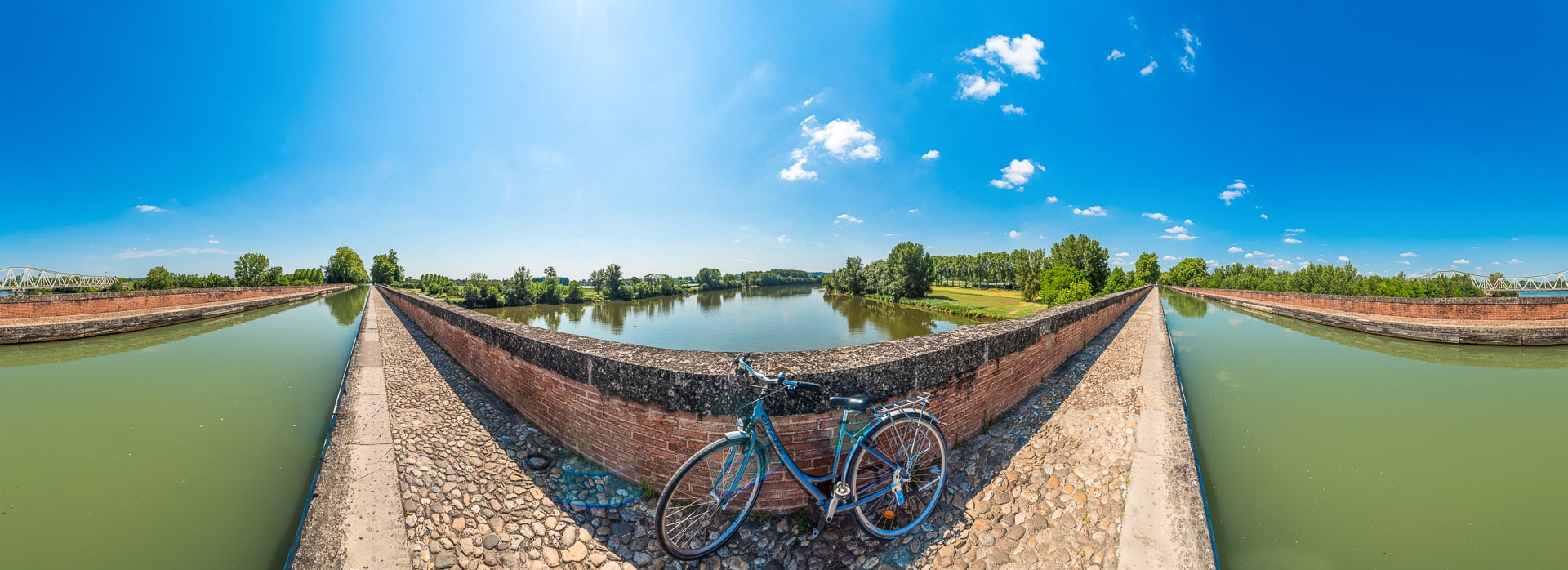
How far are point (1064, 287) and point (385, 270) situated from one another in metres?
120

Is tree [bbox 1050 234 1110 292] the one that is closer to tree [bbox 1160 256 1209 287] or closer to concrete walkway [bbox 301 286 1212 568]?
concrete walkway [bbox 301 286 1212 568]

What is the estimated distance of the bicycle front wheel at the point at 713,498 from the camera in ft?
8.41

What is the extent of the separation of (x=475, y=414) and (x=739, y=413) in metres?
3.62

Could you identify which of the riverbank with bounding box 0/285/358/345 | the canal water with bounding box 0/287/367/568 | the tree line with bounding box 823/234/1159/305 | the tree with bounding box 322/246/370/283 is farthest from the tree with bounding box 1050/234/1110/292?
the tree with bounding box 322/246/370/283

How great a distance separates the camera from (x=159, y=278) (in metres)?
41.7

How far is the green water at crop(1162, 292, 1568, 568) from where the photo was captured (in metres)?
2.98

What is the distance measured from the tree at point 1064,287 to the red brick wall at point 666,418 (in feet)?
101

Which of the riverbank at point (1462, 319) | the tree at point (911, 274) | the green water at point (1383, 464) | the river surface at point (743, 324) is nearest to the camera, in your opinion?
the green water at point (1383, 464)

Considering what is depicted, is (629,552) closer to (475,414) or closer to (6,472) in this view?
(475,414)

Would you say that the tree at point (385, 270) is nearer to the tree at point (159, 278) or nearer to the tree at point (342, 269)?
the tree at point (342, 269)

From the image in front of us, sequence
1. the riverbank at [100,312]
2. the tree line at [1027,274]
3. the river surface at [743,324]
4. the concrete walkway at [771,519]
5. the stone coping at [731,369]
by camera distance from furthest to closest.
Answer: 1. the tree line at [1027,274]
2. the river surface at [743,324]
3. the riverbank at [100,312]
4. the stone coping at [731,369]
5. the concrete walkway at [771,519]

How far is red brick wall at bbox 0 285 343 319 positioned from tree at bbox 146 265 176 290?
23.3 m

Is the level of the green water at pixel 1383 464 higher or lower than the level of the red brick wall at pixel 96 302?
lower

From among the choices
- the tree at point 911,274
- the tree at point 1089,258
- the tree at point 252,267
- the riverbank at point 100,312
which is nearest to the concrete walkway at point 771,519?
the riverbank at point 100,312
